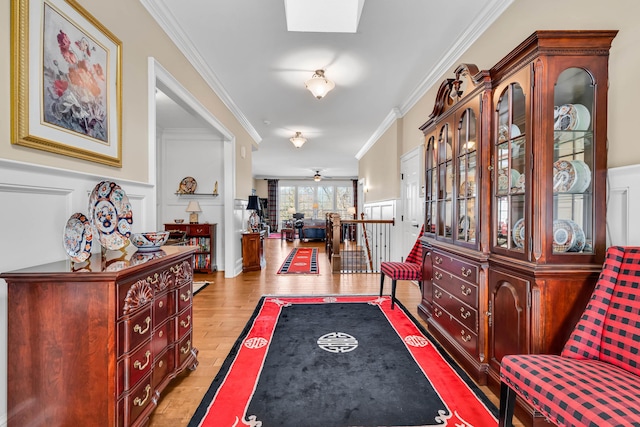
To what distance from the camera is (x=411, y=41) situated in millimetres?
2820

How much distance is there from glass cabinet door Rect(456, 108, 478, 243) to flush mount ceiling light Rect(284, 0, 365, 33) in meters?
1.28

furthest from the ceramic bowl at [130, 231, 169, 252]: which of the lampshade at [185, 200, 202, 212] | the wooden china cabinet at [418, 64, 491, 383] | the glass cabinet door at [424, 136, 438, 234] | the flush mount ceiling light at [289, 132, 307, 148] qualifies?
the flush mount ceiling light at [289, 132, 307, 148]


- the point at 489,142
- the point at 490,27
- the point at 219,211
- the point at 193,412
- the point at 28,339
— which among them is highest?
the point at 490,27

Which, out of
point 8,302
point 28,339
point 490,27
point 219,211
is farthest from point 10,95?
point 219,211

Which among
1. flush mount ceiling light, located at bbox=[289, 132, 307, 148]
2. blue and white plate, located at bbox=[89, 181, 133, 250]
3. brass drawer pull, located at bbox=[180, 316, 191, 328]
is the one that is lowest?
brass drawer pull, located at bbox=[180, 316, 191, 328]

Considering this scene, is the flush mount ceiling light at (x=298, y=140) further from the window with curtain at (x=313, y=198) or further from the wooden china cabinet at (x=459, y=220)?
the window with curtain at (x=313, y=198)

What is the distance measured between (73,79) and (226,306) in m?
2.48

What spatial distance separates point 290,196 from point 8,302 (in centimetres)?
1305

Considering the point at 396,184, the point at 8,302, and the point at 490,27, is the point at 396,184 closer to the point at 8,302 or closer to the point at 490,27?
the point at 490,27

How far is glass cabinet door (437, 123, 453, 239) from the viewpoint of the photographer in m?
2.35

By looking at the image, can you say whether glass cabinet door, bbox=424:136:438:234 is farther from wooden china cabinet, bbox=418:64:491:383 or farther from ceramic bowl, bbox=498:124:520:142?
ceramic bowl, bbox=498:124:520:142

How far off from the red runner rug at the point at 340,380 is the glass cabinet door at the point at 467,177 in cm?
95

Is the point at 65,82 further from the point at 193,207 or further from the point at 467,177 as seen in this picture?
the point at 193,207

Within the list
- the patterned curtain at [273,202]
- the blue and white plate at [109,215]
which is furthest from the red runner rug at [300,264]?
the patterned curtain at [273,202]
